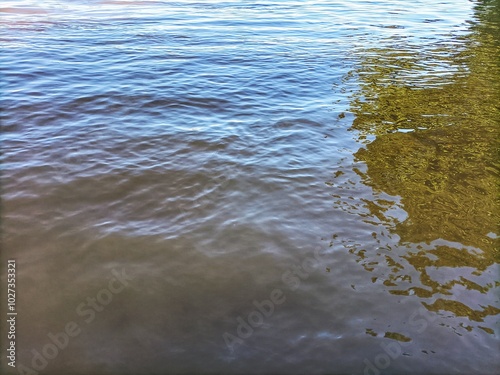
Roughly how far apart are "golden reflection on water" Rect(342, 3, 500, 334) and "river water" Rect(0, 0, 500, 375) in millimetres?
33

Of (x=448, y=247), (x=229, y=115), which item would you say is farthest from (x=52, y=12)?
(x=448, y=247)

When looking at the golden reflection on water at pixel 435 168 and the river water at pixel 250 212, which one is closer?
the river water at pixel 250 212

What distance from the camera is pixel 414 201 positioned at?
647cm

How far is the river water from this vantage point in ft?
14.2

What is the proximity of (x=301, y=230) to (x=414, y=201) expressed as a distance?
1694 millimetres

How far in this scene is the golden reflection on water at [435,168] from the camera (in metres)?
5.11

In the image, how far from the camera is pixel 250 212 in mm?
6289

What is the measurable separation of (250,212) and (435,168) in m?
3.05

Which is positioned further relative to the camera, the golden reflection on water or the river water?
the golden reflection on water

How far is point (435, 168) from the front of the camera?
7.31 m

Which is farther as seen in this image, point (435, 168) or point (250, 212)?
point (435, 168)

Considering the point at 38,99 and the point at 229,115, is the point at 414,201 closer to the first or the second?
the point at 229,115

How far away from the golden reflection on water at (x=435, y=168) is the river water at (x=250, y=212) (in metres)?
0.03

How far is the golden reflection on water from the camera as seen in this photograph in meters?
5.11
